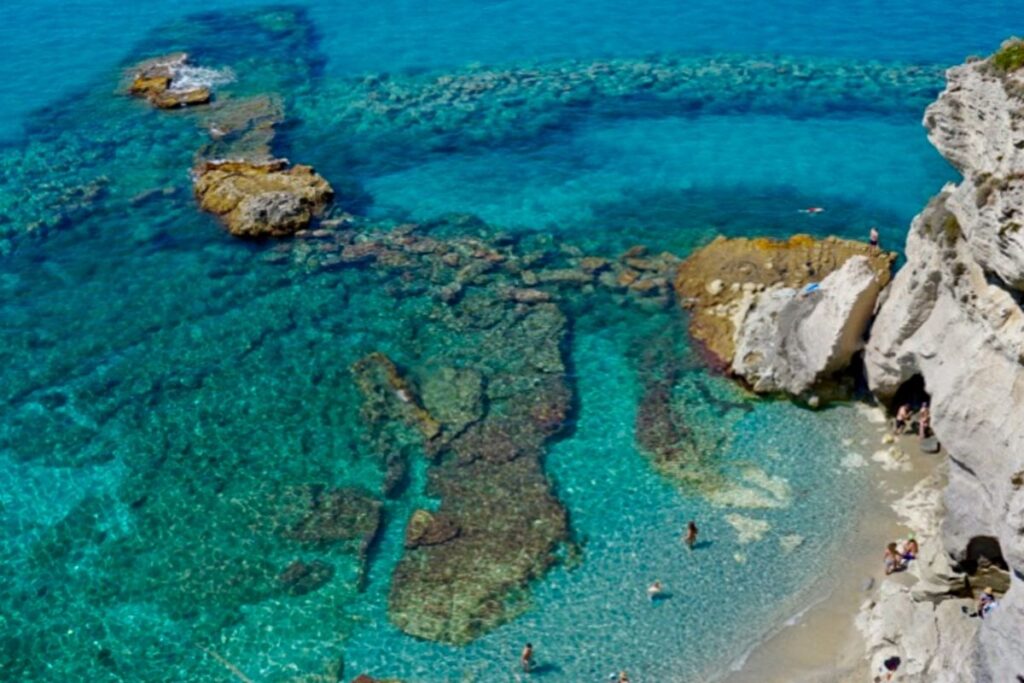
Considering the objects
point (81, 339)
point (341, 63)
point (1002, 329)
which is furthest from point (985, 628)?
point (341, 63)

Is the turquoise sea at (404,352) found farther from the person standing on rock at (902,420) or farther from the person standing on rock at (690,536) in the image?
the person standing on rock at (902,420)

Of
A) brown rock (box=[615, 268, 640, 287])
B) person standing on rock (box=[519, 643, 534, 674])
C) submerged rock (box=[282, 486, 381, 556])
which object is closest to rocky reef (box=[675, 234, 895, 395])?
brown rock (box=[615, 268, 640, 287])

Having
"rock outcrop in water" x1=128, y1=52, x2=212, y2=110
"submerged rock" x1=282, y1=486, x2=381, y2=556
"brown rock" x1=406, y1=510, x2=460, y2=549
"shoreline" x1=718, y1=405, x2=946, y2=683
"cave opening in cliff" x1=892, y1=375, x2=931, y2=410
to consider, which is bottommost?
"shoreline" x1=718, y1=405, x2=946, y2=683

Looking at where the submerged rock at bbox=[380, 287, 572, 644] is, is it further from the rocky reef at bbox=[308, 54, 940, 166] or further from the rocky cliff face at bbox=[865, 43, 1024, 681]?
the rocky reef at bbox=[308, 54, 940, 166]

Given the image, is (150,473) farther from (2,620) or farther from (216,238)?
(216,238)

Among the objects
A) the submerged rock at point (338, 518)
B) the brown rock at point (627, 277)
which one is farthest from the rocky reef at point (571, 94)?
the submerged rock at point (338, 518)
